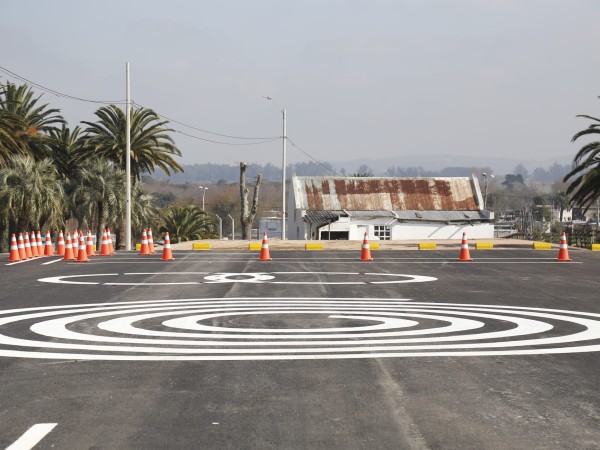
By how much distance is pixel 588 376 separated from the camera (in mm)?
8000

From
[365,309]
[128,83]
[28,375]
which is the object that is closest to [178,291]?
[365,309]

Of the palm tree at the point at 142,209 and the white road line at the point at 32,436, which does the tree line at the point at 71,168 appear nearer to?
the palm tree at the point at 142,209

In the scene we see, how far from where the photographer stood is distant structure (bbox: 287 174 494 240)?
59156mm

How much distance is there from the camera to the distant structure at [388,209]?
2329 inches

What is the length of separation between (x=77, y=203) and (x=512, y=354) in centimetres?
4632

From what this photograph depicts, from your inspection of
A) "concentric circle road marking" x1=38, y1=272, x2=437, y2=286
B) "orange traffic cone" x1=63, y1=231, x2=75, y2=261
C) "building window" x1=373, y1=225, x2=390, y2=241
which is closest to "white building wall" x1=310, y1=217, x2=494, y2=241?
"building window" x1=373, y1=225, x2=390, y2=241

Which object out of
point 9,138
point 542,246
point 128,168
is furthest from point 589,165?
point 9,138

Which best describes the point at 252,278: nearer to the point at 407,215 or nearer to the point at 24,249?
the point at 24,249

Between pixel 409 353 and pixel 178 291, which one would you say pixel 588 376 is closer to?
pixel 409 353

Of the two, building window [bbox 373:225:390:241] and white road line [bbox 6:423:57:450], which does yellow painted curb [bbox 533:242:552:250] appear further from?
white road line [bbox 6:423:57:450]

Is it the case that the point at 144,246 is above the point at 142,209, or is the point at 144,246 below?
below

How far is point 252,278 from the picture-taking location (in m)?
19.1

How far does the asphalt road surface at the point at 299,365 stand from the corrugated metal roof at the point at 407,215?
136 feet

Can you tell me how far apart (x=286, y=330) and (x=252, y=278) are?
824 centimetres
